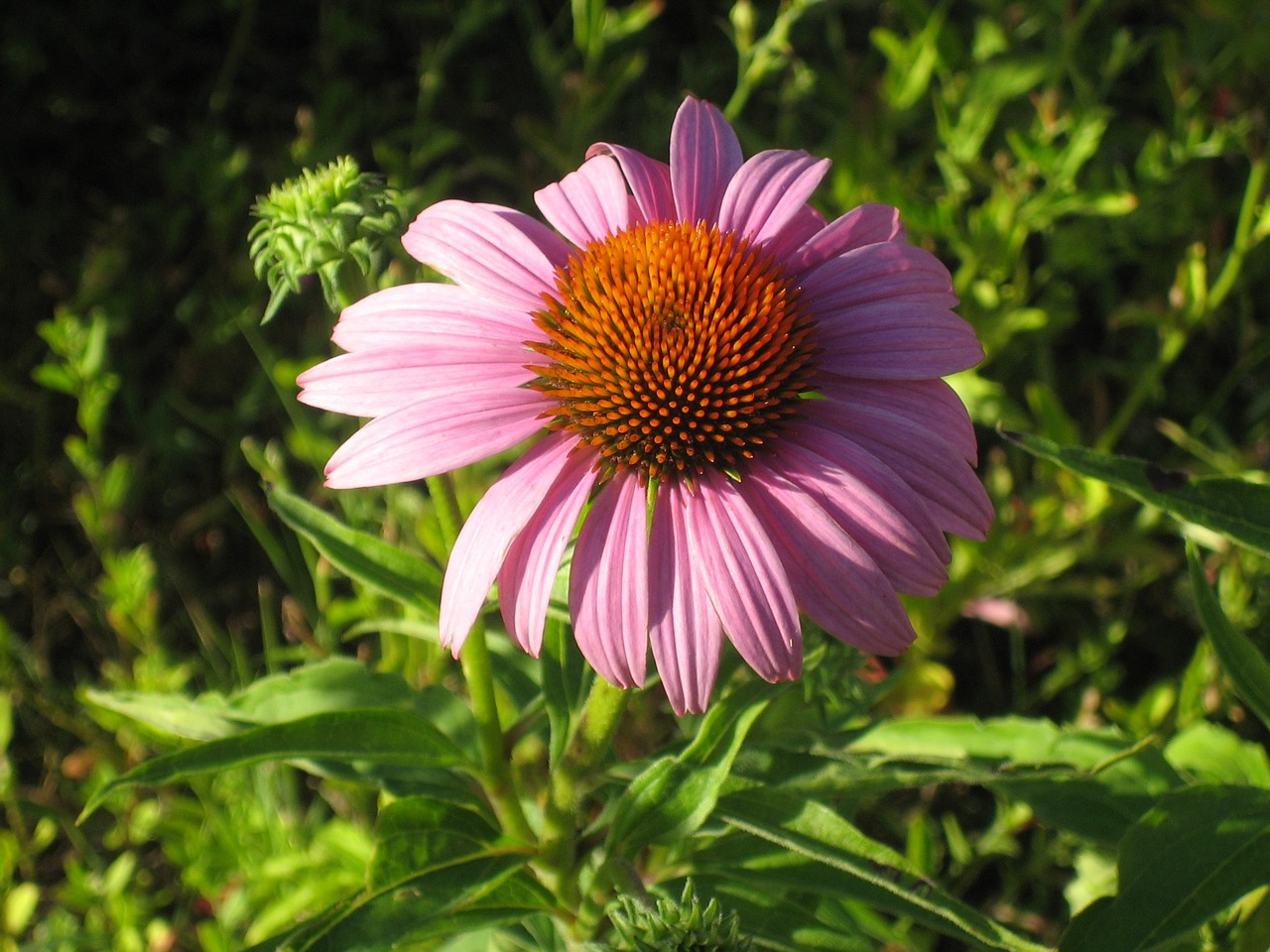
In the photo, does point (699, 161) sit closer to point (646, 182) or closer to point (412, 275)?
point (646, 182)

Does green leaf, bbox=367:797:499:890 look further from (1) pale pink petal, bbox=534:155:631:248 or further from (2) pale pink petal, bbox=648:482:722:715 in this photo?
(1) pale pink petal, bbox=534:155:631:248

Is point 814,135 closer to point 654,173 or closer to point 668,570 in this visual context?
point 654,173

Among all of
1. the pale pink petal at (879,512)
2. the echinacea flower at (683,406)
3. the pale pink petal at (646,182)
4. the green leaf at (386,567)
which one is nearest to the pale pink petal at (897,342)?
the echinacea flower at (683,406)

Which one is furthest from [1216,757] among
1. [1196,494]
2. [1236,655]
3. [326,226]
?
[326,226]

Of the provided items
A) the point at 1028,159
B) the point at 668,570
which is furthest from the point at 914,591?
the point at 1028,159

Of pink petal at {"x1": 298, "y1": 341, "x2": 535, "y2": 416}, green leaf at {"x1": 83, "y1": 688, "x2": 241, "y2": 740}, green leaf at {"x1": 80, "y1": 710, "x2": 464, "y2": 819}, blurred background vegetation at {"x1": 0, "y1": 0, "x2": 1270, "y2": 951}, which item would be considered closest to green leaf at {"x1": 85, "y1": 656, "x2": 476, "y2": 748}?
green leaf at {"x1": 83, "y1": 688, "x2": 241, "y2": 740}
